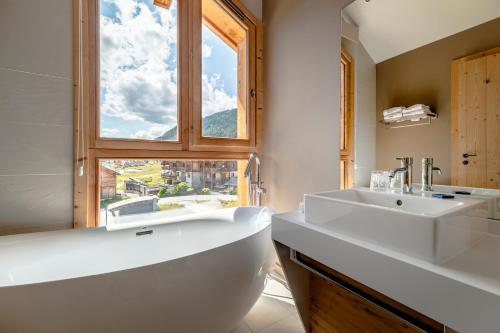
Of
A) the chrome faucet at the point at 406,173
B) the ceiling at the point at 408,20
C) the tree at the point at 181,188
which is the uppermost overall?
the ceiling at the point at 408,20

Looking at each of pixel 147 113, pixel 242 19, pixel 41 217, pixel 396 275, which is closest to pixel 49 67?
pixel 147 113

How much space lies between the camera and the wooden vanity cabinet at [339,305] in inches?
32.0

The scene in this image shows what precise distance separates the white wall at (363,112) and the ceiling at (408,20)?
62 millimetres

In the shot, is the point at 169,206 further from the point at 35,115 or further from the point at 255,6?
the point at 255,6

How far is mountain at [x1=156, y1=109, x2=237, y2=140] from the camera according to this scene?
6.97 feet

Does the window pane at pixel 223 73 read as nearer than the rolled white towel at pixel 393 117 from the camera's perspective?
No

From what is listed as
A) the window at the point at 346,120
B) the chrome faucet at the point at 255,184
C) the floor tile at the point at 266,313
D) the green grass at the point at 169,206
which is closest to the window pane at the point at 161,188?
the green grass at the point at 169,206

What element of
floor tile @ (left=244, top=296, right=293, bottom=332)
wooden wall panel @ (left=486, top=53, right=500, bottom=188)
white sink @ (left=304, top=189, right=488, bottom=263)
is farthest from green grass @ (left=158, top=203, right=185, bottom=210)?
wooden wall panel @ (left=486, top=53, right=500, bottom=188)

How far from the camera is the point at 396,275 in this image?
0.64m

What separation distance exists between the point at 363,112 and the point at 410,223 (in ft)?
2.99

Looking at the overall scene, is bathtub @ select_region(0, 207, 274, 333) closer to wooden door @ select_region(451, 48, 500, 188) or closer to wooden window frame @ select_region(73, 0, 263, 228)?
wooden window frame @ select_region(73, 0, 263, 228)

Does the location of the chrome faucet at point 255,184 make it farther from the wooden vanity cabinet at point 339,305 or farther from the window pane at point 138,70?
the wooden vanity cabinet at point 339,305

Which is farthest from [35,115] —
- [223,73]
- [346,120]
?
[346,120]

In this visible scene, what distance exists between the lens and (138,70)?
5.96 ft
